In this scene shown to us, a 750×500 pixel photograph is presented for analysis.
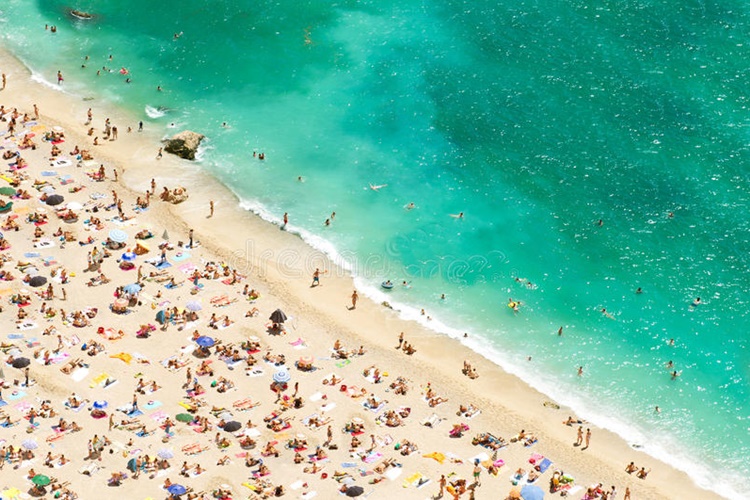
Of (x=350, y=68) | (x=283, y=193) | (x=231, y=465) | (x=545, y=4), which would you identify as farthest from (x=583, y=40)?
(x=231, y=465)

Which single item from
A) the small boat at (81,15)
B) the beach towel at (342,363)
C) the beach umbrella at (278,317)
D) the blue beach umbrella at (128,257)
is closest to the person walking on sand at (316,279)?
the beach umbrella at (278,317)

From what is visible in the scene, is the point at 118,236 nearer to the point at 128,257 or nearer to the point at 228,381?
the point at 128,257

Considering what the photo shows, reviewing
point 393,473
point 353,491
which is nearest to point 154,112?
point 393,473

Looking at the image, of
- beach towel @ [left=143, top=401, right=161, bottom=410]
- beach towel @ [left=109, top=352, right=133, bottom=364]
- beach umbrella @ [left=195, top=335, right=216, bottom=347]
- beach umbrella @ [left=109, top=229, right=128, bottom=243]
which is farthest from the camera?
beach umbrella @ [left=109, top=229, right=128, bottom=243]

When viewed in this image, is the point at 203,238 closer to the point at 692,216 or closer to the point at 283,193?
the point at 283,193

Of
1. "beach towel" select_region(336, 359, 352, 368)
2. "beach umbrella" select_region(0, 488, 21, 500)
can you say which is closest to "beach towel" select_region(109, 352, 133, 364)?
"beach umbrella" select_region(0, 488, 21, 500)

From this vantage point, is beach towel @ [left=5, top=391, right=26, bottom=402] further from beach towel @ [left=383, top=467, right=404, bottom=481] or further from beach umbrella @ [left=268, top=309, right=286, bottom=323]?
A: beach towel @ [left=383, top=467, right=404, bottom=481]

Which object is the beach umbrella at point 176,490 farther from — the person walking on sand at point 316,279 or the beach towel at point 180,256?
the beach towel at point 180,256
